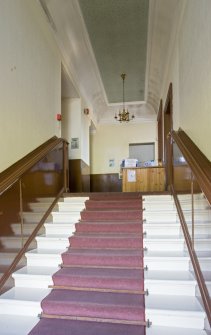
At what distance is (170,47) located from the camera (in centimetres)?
485

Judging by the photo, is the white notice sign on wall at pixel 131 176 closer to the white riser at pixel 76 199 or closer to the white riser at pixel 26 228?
the white riser at pixel 76 199

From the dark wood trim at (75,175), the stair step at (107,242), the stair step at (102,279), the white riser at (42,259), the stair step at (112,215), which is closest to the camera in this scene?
the stair step at (102,279)

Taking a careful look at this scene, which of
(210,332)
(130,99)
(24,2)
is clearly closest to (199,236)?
(210,332)

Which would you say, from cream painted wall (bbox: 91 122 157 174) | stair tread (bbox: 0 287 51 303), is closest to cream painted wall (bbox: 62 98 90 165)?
cream painted wall (bbox: 91 122 157 174)

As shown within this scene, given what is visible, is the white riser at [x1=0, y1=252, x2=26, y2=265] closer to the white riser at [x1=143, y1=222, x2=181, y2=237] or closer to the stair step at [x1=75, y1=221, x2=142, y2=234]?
the stair step at [x1=75, y1=221, x2=142, y2=234]

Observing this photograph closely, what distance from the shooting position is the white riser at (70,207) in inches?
146

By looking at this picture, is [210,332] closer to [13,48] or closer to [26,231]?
[26,231]

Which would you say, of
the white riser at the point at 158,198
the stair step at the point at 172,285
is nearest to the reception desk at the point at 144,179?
the white riser at the point at 158,198

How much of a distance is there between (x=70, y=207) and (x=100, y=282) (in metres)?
1.64

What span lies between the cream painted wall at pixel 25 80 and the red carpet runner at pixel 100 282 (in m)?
1.26

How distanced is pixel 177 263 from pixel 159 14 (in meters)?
4.03

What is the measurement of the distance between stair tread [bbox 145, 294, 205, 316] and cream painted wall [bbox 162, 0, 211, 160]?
1.26 metres

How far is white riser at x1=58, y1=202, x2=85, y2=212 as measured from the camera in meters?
3.70

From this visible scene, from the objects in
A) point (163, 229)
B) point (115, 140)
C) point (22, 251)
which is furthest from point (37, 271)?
point (115, 140)
